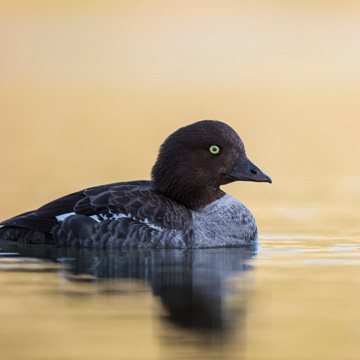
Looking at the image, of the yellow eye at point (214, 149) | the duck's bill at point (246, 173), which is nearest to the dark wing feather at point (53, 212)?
the yellow eye at point (214, 149)

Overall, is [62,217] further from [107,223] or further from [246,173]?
[246,173]

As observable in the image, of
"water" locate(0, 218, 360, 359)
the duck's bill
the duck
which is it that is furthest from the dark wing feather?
the duck's bill

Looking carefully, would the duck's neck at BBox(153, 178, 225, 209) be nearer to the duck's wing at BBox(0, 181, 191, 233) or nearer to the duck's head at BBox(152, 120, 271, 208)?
the duck's head at BBox(152, 120, 271, 208)

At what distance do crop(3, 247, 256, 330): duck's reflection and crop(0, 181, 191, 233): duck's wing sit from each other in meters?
0.33

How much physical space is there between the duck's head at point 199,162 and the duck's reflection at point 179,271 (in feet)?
2.89

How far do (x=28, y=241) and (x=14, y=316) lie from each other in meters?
3.43

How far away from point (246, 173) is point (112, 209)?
1.61 m

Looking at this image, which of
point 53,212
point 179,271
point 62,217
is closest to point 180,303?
point 179,271

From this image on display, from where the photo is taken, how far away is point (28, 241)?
10.3 m

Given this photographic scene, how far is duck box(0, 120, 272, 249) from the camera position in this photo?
33.1 ft

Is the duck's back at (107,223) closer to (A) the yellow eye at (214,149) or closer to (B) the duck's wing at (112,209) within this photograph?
(B) the duck's wing at (112,209)

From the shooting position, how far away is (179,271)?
8758mm

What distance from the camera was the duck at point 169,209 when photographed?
33.1 ft

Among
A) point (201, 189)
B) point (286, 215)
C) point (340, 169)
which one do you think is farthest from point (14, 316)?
point (340, 169)
